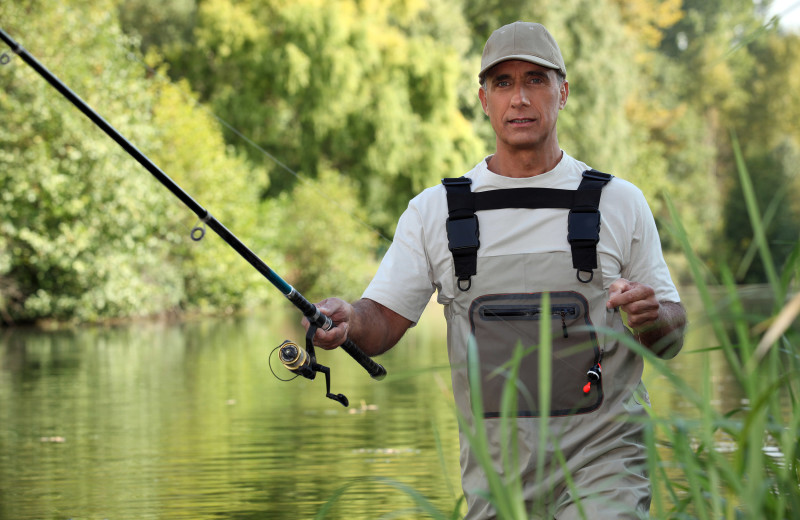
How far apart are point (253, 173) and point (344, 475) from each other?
26514 mm

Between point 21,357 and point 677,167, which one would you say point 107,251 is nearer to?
point 21,357

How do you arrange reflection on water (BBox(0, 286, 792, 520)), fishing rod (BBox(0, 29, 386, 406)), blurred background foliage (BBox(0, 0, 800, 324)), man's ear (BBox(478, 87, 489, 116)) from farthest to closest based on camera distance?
blurred background foliage (BBox(0, 0, 800, 324)) < reflection on water (BBox(0, 286, 792, 520)) < man's ear (BBox(478, 87, 489, 116)) < fishing rod (BBox(0, 29, 386, 406))

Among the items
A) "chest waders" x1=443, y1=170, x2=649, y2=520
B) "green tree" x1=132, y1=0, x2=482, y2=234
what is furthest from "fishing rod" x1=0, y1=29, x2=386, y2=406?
"green tree" x1=132, y1=0, x2=482, y2=234

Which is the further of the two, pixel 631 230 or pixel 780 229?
pixel 780 229

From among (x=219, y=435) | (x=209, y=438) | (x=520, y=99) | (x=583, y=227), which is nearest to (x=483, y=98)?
(x=520, y=99)

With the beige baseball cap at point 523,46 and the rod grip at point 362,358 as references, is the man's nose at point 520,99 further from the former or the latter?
the rod grip at point 362,358

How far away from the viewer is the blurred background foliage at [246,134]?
25.0m

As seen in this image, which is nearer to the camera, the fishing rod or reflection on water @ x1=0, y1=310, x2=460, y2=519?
the fishing rod

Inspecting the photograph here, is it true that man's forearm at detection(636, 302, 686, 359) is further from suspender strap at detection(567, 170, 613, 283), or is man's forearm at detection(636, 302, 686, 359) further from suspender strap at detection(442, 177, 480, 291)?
suspender strap at detection(442, 177, 480, 291)

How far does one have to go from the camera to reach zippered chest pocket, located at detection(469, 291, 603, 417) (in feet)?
11.6

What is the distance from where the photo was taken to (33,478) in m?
8.27

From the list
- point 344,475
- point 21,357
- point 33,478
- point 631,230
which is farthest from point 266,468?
point 21,357

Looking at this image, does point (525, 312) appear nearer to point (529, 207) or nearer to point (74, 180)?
point (529, 207)

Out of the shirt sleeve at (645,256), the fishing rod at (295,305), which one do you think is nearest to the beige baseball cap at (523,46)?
the shirt sleeve at (645,256)
